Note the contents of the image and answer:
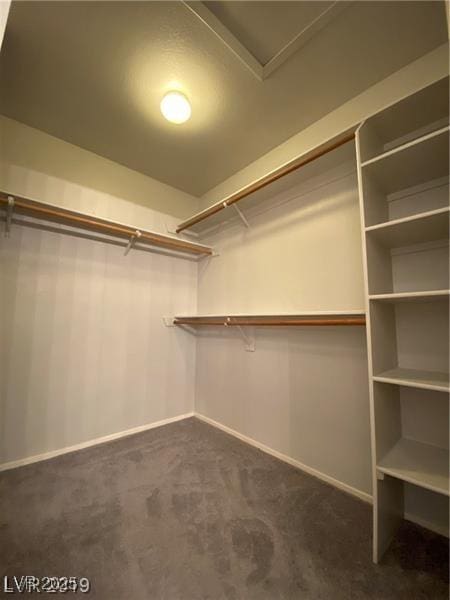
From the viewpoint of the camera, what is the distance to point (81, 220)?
71.8 inches

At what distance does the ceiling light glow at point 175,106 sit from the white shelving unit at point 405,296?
43.9 inches

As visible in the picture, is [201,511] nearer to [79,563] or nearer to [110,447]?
[79,563]

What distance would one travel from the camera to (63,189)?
1.98 meters

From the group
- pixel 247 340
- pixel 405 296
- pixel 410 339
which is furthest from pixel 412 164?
pixel 247 340

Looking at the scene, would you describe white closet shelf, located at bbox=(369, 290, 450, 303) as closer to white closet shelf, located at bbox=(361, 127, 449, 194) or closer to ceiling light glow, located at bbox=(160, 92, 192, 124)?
white closet shelf, located at bbox=(361, 127, 449, 194)

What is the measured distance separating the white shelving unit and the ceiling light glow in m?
1.11

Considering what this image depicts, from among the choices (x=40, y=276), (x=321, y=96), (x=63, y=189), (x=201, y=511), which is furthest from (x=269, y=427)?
(x=63, y=189)

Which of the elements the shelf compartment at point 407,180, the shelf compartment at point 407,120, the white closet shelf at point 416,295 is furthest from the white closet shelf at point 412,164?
the white closet shelf at point 416,295

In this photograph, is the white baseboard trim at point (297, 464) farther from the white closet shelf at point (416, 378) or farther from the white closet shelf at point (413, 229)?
the white closet shelf at point (413, 229)

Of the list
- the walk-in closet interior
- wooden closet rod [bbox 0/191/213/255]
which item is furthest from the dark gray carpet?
wooden closet rod [bbox 0/191/213/255]

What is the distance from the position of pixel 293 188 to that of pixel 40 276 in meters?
2.10

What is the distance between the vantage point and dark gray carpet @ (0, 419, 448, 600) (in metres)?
0.96

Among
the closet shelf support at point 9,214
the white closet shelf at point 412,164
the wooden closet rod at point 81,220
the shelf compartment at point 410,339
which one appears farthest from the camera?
the wooden closet rod at point 81,220

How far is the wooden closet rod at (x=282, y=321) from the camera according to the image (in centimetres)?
139
